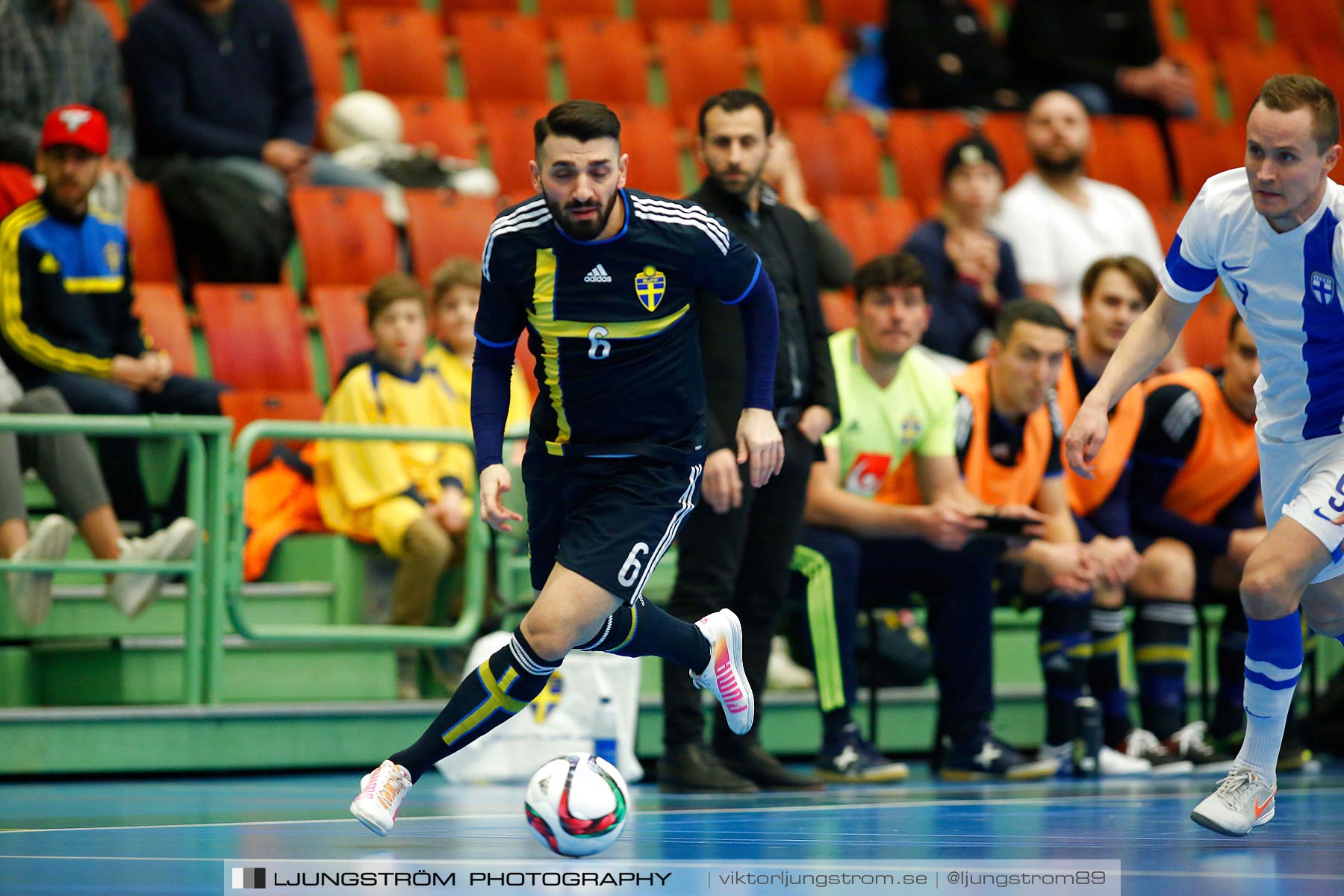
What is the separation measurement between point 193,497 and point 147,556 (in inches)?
11.0

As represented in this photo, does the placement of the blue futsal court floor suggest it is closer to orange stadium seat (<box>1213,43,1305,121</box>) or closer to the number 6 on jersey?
the number 6 on jersey

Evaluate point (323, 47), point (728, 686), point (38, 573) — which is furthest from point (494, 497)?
point (323, 47)

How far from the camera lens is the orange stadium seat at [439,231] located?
347 inches

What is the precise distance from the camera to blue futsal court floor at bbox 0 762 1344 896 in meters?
3.83

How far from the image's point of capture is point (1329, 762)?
8.11 m

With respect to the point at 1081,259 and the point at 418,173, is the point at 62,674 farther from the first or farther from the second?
the point at 1081,259

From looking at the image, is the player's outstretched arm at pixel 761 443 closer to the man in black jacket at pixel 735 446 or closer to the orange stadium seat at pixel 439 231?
the man in black jacket at pixel 735 446

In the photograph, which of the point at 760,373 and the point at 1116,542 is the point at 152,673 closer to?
the point at 760,373

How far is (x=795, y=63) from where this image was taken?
11234 millimetres

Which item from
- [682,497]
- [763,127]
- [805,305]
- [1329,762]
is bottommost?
[1329,762]

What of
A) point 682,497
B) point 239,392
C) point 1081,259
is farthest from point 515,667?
point 1081,259

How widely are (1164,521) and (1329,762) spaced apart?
1473 millimetres

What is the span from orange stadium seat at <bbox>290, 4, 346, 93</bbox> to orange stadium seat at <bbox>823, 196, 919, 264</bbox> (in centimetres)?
284

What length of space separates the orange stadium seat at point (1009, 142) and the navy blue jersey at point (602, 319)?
6.38m
